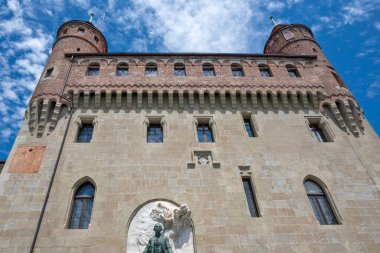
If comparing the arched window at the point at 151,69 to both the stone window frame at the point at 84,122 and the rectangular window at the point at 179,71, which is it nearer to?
the rectangular window at the point at 179,71

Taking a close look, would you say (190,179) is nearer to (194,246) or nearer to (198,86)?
(194,246)

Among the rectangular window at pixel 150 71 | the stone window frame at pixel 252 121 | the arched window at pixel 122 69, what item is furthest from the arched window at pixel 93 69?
the stone window frame at pixel 252 121

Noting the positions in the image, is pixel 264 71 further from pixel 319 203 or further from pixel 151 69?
pixel 319 203

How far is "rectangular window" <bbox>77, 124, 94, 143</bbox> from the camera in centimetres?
1514

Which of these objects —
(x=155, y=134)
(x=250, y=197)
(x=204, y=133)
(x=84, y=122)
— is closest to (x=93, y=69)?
(x=84, y=122)

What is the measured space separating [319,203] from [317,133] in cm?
465

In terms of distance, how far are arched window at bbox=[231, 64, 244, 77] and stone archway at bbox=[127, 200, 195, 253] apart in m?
9.73

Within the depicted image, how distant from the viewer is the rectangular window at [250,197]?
500 inches

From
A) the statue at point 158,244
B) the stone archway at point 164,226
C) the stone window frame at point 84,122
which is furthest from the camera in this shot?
the stone window frame at point 84,122

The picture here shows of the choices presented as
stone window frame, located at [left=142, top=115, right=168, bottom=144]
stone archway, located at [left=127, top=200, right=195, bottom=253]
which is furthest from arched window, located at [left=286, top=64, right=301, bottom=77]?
stone archway, located at [left=127, top=200, right=195, bottom=253]

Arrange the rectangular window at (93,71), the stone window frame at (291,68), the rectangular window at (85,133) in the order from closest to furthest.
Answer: the rectangular window at (85,133) < the rectangular window at (93,71) < the stone window frame at (291,68)

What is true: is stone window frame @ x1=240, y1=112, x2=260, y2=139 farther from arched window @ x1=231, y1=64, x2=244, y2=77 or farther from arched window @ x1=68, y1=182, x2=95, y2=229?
arched window @ x1=68, y1=182, x2=95, y2=229

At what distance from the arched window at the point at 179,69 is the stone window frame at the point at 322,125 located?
7843 mm

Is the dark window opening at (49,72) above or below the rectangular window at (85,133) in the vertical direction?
above
